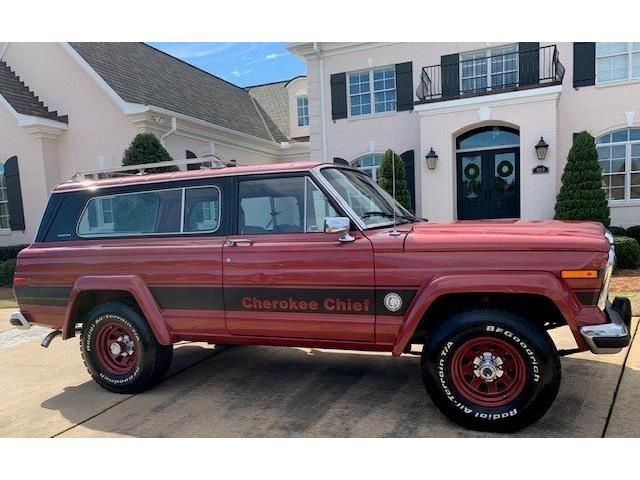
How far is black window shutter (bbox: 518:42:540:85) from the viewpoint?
40.5 feet

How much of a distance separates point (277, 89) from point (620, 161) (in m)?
15.8

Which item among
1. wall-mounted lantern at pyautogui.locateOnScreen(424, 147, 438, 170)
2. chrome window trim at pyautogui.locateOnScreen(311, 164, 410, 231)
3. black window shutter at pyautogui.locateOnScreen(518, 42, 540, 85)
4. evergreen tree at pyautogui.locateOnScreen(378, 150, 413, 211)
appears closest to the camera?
chrome window trim at pyautogui.locateOnScreen(311, 164, 410, 231)

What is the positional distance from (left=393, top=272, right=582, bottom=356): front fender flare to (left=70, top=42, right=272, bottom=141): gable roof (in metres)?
13.0

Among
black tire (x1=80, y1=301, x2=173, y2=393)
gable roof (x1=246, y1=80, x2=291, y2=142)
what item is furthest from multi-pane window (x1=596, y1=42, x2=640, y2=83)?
black tire (x1=80, y1=301, x2=173, y2=393)

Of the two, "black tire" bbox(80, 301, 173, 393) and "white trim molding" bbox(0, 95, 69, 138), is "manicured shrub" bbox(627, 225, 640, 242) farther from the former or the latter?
"white trim molding" bbox(0, 95, 69, 138)

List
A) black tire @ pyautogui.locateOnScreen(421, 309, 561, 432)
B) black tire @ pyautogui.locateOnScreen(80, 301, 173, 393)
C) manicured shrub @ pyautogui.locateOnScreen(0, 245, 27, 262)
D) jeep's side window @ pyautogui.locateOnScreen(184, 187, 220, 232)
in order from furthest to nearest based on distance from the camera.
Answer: manicured shrub @ pyautogui.locateOnScreen(0, 245, 27, 262) < black tire @ pyautogui.locateOnScreen(80, 301, 173, 393) < jeep's side window @ pyautogui.locateOnScreen(184, 187, 220, 232) < black tire @ pyautogui.locateOnScreen(421, 309, 561, 432)

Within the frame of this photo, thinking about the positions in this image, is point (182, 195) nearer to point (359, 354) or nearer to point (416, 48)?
point (359, 354)

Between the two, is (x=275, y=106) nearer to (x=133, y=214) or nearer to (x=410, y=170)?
(x=410, y=170)

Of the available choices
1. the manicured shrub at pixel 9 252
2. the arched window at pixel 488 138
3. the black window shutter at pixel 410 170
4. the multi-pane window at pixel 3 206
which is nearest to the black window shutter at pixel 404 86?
the black window shutter at pixel 410 170

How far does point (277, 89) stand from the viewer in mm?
23391

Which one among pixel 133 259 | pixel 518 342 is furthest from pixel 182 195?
pixel 518 342

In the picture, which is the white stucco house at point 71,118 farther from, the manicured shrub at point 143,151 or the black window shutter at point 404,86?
the black window shutter at point 404,86

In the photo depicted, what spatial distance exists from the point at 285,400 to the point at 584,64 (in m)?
12.4

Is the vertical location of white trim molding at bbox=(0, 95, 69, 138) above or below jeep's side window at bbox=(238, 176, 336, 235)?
above
